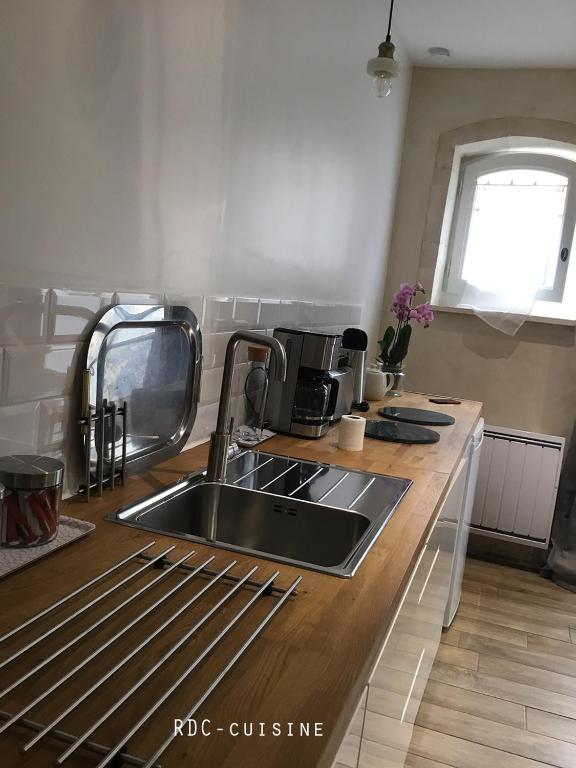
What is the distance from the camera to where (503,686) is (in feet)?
8.36

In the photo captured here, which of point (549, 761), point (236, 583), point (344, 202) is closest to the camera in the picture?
point (236, 583)

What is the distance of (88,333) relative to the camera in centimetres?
133

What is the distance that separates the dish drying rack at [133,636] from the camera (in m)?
0.67

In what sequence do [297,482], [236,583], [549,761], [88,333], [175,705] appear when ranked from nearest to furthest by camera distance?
[175,705] < [236,583] < [88,333] < [297,482] < [549,761]

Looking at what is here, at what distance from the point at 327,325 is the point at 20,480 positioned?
196 centimetres

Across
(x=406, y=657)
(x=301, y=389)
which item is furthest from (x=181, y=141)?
(x=406, y=657)

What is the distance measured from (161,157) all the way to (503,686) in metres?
2.21

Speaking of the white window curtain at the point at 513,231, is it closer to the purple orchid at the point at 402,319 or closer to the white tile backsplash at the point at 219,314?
the purple orchid at the point at 402,319

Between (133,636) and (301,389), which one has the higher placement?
(301,389)

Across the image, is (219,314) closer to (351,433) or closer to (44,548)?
(351,433)

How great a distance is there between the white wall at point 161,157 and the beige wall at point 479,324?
106cm

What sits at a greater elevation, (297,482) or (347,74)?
(347,74)

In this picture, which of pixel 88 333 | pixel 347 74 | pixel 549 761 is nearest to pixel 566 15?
pixel 347 74

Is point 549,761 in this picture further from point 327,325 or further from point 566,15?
point 566,15
